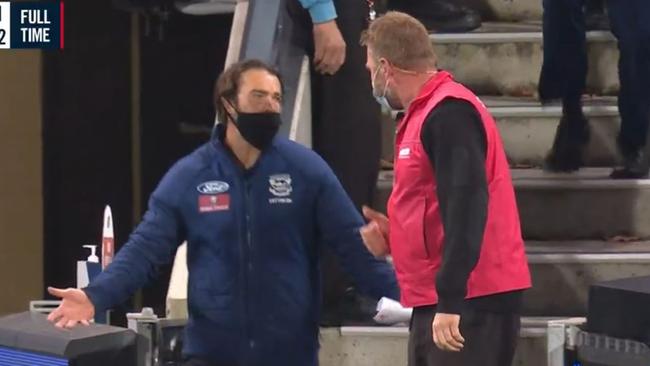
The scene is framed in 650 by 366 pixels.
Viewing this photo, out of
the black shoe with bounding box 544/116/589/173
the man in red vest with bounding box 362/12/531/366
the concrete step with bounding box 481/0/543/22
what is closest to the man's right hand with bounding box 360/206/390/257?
the man in red vest with bounding box 362/12/531/366

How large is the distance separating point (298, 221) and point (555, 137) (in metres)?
2.27

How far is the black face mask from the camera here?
170 inches

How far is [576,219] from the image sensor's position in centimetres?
605

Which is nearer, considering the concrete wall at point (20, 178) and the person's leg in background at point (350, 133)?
the person's leg in background at point (350, 133)

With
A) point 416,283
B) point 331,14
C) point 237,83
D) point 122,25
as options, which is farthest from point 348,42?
point 122,25

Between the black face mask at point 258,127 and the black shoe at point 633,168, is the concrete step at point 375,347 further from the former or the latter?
the black face mask at point 258,127

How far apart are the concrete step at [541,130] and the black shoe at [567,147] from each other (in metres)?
0.13

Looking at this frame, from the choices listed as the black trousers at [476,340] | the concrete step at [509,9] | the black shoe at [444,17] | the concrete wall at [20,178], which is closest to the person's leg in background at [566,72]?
the black shoe at [444,17]

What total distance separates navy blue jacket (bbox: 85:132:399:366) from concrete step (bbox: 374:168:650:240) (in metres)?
1.61

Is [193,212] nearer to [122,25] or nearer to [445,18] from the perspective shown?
[445,18]

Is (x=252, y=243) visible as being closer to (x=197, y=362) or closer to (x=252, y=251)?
(x=252, y=251)

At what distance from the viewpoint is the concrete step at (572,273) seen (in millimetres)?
5574

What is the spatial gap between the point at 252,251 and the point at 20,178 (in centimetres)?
624

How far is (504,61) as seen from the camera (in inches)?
267
